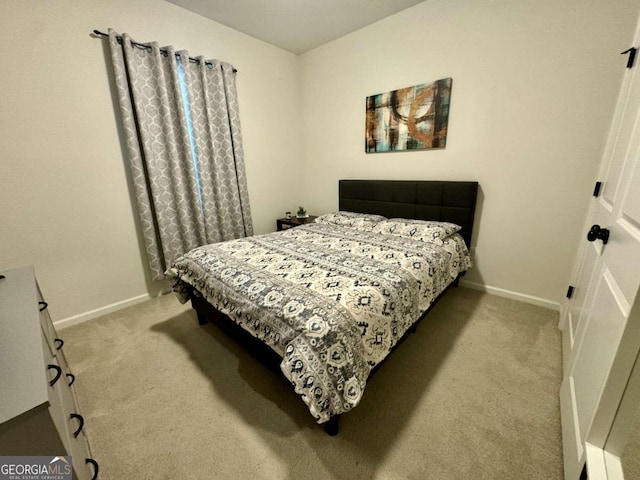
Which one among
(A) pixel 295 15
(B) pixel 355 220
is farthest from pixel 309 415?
(A) pixel 295 15

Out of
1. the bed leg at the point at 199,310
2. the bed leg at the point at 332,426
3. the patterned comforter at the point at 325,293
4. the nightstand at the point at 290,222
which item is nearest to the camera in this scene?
the patterned comforter at the point at 325,293

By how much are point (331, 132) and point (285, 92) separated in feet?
2.65

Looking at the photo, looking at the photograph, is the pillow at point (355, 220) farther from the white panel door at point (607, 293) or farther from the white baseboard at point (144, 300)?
the white panel door at point (607, 293)

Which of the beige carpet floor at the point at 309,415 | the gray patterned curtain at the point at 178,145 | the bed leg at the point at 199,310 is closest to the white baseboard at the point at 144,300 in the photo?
the beige carpet floor at the point at 309,415

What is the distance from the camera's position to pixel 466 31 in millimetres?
2250

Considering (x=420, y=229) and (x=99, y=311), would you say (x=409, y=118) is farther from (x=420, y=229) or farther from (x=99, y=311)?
(x=99, y=311)

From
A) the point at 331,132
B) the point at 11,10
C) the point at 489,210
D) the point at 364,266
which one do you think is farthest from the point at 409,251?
the point at 11,10

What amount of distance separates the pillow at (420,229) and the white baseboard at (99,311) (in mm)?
2381

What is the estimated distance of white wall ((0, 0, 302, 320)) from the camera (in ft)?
5.99

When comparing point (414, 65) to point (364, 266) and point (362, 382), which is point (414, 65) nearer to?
point (364, 266)

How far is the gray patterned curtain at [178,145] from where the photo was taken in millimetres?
2229

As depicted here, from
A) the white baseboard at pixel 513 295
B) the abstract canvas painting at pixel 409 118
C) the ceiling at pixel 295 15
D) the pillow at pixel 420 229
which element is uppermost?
the ceiling at pixel 295 15

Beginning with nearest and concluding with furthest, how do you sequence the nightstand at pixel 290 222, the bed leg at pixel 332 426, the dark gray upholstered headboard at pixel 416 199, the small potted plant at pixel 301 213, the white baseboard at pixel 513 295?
the bed leg at pixel 332 426
the white baseboard at pixel 513 295
the dark gray upholstered headboard at pixel 416 199
the nightstand at pixel 290 222
the small potted plant at pixel 301 213

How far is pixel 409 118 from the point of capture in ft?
8.75
